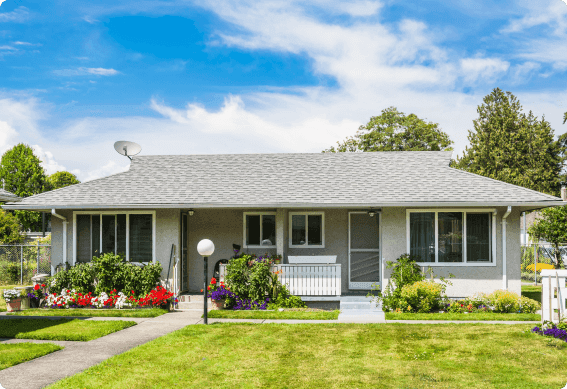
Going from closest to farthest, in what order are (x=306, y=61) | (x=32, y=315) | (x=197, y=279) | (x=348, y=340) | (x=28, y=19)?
1. (x=348, y=340)
2. (x=28, y=19)
3. (x=32, y=315)
4. (x=306, y=61)
5. (x=197, y=279)

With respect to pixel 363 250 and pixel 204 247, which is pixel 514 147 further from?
pixel 204 247

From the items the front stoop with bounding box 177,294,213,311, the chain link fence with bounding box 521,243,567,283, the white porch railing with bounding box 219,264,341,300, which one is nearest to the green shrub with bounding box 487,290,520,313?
the white porch railing with bounding box 219,264,341,300

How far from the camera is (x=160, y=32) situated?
34.5 ft

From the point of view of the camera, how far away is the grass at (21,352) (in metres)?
6.95

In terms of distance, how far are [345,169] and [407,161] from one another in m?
2.00

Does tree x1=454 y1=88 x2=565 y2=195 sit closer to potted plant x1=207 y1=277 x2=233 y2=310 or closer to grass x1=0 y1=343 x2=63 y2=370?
potted plant x1=207 y1=277 x2=233 y2=310

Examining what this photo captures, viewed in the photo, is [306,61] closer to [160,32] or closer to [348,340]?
[160,32]

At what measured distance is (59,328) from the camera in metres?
9.54

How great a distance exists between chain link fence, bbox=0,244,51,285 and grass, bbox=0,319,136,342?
28.1ft

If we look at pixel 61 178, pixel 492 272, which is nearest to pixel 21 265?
pixel 492 272

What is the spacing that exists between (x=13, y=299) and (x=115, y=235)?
2890 millimetres

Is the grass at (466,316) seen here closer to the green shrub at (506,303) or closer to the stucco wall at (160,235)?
the green shrub at (506,303)

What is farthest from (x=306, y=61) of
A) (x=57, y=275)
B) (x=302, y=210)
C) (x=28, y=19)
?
(x=57, y=275)

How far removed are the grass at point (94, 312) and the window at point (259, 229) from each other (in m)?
3.30
